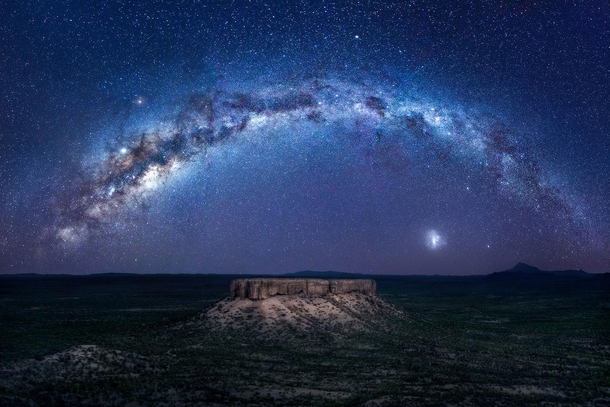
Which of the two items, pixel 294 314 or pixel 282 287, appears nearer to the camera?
pixel 294 314

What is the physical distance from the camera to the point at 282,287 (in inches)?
1855

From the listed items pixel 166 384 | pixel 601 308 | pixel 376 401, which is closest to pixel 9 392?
pixel 166 384

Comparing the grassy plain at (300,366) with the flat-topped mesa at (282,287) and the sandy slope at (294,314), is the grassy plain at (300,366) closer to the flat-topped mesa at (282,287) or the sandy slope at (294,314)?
the sandy slope at (294,314)

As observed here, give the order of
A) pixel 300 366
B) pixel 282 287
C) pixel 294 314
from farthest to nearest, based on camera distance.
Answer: pixel 282 287 → pixel 294 314 → pixel 300 366

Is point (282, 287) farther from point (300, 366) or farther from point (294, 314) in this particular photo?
point (300, 366)

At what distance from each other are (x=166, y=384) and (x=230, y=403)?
467cm

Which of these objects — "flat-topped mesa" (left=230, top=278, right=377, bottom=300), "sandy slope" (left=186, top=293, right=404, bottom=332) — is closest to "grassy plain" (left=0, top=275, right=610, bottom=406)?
"sandy slope" (left=186, top=293, right=404, bottom=332)

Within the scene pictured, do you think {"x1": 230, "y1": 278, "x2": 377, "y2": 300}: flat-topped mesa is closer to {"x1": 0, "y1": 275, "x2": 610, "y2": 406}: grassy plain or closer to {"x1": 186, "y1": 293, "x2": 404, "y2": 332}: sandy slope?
{"x1": 186, "y1": 293, "x2": 404, "y2": 332}: sandy slope

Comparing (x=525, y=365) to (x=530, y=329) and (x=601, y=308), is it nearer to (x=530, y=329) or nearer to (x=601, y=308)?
(x=530, y=329)

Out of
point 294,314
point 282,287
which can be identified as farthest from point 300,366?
point 282,287

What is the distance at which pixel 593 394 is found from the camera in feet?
83.3

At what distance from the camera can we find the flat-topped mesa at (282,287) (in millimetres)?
46000

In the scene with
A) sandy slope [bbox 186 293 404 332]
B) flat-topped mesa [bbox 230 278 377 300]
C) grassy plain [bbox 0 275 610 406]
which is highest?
flat-topped mesa [bbox 230 278 377 300]

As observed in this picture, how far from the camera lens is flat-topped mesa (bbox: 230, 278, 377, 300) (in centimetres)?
4600
